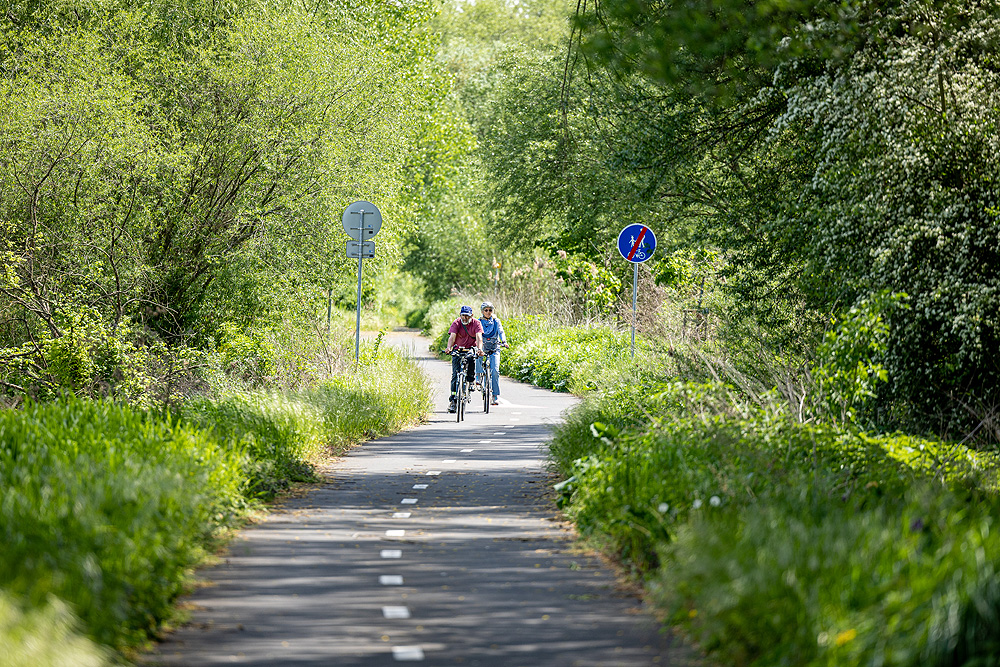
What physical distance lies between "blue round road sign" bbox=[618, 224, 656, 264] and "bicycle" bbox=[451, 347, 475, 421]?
3.33m

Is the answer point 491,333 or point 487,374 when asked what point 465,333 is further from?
point 491,333

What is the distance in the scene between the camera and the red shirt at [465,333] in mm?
20953

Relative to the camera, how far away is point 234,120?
75.0ft

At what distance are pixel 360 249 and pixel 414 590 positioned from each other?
1302 cm

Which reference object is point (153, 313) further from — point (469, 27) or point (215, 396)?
point (469, 27)

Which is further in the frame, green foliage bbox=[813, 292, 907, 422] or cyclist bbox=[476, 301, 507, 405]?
cyclist bbox=[476, 301, 507, 405]

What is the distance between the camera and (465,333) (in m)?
21.1

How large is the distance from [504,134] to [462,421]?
6542 millimetres

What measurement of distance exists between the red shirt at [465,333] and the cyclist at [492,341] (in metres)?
0.47

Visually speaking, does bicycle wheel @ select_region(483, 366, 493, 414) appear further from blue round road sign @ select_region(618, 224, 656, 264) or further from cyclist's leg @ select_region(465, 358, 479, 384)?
blue round road sign @ select_region(618, 224, 656, 264)

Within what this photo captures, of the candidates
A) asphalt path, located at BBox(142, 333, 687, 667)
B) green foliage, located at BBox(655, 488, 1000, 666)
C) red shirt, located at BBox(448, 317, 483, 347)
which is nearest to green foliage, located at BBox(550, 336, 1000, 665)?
green foliage, located at BBox(655, 488, 1000, 666)

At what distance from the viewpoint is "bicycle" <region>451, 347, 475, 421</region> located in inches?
795

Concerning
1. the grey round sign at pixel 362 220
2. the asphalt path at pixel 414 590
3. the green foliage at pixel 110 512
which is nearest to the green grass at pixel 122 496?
the green foliage at pixel 110 512

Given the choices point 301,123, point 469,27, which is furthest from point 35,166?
point 469,27
